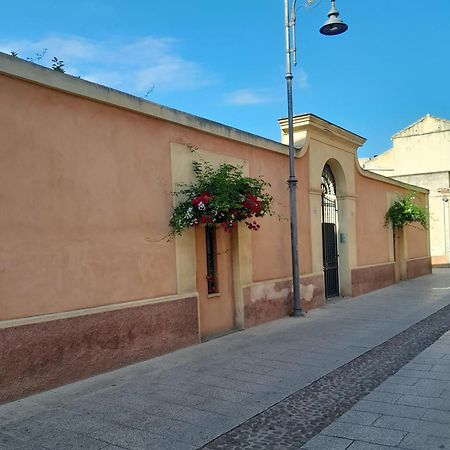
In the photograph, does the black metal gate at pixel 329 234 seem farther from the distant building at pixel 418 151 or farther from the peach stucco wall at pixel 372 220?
the distant building at pixel 418 151

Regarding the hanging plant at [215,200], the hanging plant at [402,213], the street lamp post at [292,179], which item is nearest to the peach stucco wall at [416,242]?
the hanging plant at [402,213]

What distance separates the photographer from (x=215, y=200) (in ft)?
24.4

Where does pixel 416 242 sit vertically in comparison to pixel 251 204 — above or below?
below

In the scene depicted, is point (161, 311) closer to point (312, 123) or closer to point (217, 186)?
point (217, 186)

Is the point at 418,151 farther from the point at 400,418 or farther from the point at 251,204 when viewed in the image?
the point at 400,418

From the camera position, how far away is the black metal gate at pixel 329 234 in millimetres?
13102

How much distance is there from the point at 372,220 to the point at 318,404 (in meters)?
11.5

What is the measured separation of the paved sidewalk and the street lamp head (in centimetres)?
654

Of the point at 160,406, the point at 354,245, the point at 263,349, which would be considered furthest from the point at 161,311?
the point at 354,245

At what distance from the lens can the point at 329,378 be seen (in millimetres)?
5918

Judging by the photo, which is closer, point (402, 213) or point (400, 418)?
point (400, 418)

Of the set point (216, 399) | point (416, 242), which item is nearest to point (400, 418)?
point (216, 399)

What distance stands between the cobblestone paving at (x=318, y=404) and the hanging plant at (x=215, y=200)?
2.75 meters

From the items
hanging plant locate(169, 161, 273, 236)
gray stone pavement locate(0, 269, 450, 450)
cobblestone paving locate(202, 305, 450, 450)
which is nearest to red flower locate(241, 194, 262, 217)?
hanging plant locate(169, 161, 273, 236)
